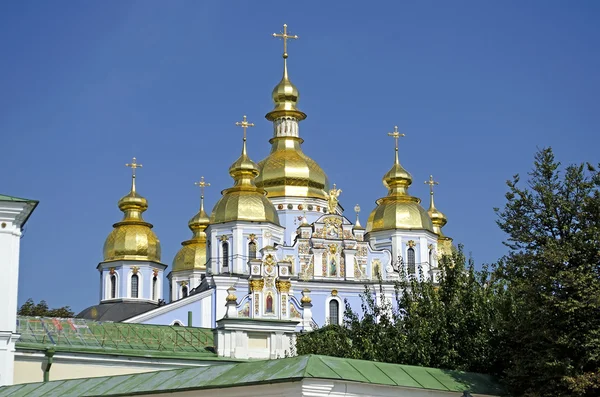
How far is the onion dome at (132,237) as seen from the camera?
62594 millimetres

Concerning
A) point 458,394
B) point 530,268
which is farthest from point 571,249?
point 458,394

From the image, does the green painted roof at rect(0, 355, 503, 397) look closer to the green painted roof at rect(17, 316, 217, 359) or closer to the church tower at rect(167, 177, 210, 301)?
the green painted roof at rect(17, 316, 217, 359)

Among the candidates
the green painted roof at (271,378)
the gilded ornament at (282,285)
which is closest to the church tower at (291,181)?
the gilded ornament at (282,285)

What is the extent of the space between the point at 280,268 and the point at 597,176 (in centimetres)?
3227

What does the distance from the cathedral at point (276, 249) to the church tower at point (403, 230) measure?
5cm

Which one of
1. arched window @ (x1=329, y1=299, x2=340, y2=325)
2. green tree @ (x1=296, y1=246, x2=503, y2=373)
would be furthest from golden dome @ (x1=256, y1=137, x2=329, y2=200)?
green tree @ (x1=296, y1=246, x2=503, y2=373)

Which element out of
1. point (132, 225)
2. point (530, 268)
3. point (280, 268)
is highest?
point (132, 225)

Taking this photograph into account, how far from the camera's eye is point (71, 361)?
2744 cm

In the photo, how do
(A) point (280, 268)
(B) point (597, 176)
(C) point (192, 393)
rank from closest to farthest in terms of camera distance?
(C) point (192, 393), (B) point (597, 176), (A) point (280, 268)

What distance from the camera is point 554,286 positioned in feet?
66.5

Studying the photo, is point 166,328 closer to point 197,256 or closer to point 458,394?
point 458,394

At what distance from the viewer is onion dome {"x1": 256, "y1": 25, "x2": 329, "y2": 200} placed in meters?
61.6

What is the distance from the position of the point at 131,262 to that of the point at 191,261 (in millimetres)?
4604

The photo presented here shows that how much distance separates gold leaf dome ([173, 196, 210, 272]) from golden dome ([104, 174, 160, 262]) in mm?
2983
